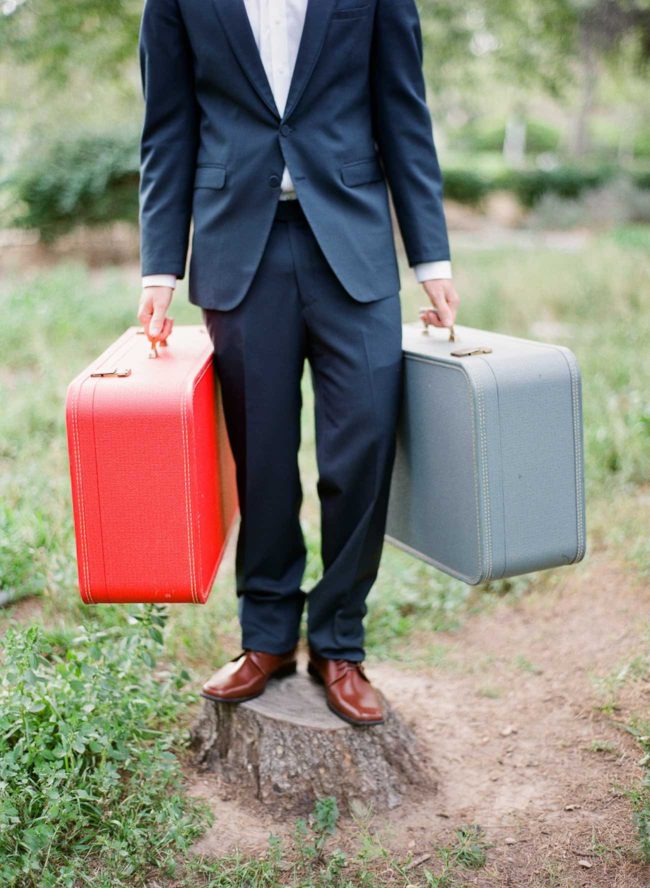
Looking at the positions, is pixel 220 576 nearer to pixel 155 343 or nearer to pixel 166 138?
pixel 155 343

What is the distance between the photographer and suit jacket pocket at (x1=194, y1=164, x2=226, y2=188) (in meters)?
2.26

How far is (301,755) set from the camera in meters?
2.44

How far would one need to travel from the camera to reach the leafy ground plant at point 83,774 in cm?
208

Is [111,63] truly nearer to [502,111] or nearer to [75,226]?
[75,226]

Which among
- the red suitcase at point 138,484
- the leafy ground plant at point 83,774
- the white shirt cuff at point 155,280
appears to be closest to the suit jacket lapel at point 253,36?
the white shirt cuff at point 155,280

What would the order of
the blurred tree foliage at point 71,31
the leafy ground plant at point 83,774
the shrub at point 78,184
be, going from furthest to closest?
the shrub at point 78,184 < the blurred tree foliage at point 71,31 < the leafy ground plant at point 83,774

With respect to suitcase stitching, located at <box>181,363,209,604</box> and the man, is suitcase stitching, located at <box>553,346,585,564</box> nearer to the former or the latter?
the man

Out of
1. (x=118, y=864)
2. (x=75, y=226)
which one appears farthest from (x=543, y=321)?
(x=75, y=226)

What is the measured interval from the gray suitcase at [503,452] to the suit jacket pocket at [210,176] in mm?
612

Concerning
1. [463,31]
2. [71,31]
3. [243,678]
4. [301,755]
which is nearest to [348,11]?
[243,678]

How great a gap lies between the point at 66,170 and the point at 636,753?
1015 centimetres

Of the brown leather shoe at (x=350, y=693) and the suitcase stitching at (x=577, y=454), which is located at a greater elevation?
the suitcase stitching at (x=577, y=454)

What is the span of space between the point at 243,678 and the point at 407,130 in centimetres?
142

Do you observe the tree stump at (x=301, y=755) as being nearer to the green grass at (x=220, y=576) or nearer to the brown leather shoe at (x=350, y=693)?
the brown leather shoe at (x=350, y=693)
